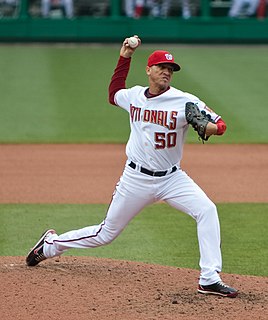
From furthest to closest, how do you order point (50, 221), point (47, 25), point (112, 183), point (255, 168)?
point (47, 25)
point (255, 168)
point (112, 183)
point (50, 221)

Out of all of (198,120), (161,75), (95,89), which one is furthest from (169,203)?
(95,89)

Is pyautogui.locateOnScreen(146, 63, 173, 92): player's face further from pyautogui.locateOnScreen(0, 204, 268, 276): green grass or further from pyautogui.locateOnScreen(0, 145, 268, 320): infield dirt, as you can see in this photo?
pyautogui.locateOnScreen(0, 204, 268, 276): green grass

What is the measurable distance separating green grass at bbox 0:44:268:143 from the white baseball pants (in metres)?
6.39

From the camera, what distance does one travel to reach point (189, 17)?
72.6 ft

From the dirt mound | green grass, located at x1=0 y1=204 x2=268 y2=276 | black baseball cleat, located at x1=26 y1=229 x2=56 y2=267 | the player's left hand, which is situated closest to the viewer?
the dirt mound

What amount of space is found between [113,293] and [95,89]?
1063 centimetres

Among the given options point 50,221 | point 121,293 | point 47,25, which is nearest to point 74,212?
point 50,221

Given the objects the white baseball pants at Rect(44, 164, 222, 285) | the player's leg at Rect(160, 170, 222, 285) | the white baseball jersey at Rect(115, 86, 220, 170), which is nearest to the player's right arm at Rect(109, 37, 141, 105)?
the white baseball jersey at Rect(115, 86, 220, 170)

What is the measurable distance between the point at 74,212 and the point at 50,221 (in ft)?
1.37

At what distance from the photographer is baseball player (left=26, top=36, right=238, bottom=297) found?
6078 mm

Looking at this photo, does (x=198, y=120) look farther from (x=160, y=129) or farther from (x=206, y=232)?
(x=206, y=232)

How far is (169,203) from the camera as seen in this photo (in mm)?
6305

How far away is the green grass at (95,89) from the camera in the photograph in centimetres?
1346

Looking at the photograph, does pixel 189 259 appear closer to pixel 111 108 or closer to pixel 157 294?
pixel 157 294
